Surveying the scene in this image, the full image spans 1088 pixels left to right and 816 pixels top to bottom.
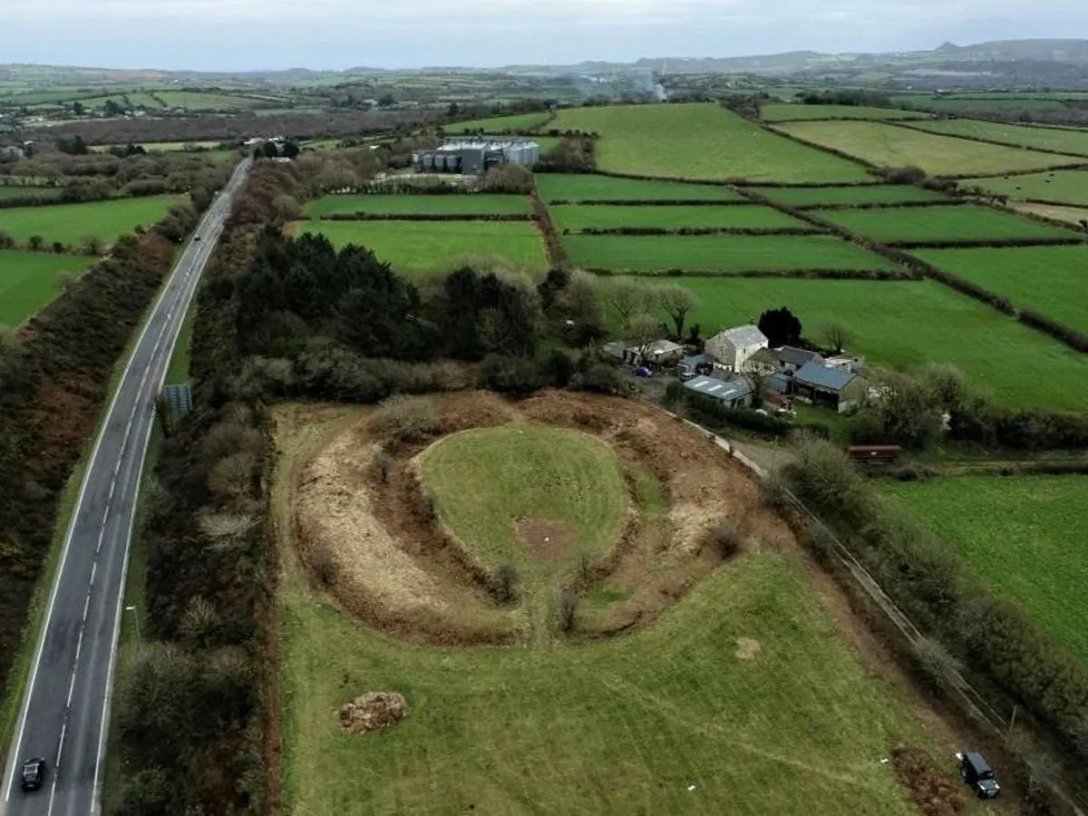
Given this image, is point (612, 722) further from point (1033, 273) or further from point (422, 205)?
point (422, 205)

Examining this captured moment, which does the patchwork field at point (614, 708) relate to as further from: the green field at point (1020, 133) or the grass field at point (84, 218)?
the green field at point (1020, 133)

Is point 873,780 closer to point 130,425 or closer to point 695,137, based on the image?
point 130,425

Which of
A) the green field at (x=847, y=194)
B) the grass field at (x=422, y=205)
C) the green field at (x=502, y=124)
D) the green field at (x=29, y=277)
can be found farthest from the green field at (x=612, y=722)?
the green field at (x=502, y=124)

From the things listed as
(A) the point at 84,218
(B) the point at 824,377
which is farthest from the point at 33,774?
(A) the point at 84,218

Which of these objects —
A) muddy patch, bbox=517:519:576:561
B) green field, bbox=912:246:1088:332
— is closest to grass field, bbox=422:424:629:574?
muddy patch, bbox=517:519:576:561

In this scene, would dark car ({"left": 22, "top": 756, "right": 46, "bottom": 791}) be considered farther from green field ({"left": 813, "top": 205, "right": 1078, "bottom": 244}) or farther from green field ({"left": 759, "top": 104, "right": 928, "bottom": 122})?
green field ({"left": 759, "top": 104, "right": 928, "bottom": 122})
